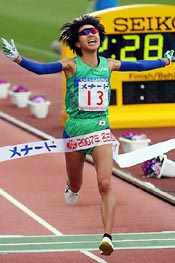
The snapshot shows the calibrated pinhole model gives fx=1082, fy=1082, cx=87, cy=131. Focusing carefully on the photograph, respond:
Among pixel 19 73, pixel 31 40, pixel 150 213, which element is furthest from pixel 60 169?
pixel 31 40

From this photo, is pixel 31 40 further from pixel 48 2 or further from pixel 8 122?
pixel 8 122

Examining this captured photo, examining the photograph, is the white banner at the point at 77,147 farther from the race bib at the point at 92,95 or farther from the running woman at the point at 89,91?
the race bib at the point at 92,95

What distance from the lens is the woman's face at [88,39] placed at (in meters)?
10.4

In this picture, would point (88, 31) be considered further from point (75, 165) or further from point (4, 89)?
point (4, 89)

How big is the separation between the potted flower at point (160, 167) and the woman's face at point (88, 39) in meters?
4.69

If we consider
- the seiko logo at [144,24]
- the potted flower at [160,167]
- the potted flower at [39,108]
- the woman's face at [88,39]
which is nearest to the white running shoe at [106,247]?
the woman's face at [88,39]

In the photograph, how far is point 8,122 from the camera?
65.0ft

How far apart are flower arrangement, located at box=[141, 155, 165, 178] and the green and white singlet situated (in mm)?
4557

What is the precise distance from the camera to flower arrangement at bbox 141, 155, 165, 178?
48.9 feet

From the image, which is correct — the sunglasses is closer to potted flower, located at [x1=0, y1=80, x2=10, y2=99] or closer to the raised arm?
the raised arm

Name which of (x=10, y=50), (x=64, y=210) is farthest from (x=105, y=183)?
(x=64, y=210)

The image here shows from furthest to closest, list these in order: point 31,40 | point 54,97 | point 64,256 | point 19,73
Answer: point 31,40
point 19,73
point 54,97
point 64,256

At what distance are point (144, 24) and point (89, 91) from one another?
902 centimetres

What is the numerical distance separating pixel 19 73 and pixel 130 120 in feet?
26.2
